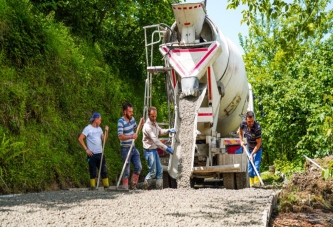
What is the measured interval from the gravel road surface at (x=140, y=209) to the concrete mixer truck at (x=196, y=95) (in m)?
1.53

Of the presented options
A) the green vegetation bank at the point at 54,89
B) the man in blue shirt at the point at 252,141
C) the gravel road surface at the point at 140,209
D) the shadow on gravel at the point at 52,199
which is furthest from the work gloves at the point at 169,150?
the green vegetation bank at the point at 54,89

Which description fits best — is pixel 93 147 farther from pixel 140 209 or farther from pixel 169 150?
pixel 140 209

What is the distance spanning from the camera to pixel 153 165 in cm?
961

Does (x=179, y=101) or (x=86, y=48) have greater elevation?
(x=86, y=48)

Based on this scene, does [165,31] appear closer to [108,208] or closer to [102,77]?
[102,77]

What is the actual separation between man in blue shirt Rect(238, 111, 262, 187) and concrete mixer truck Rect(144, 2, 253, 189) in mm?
307

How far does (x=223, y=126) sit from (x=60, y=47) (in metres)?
4.12

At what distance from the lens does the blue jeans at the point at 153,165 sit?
9.61m

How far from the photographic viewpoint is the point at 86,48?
13.8m

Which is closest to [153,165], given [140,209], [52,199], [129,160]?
[129,160]

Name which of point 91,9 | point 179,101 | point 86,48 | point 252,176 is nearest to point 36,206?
point 179,101

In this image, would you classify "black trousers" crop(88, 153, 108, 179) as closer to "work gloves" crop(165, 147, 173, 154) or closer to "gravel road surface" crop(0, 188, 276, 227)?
"work gloves" crop(165, 147, 173, 154)

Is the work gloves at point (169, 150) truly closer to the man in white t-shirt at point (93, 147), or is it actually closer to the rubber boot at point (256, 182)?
the man in white t-shirt at point (93, 147)

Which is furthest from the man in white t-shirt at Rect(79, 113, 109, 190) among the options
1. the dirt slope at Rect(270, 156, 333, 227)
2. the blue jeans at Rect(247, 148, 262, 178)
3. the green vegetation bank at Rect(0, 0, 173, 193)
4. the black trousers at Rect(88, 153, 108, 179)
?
the dirt slope at Rect(270, 156, 333, 227)
